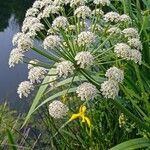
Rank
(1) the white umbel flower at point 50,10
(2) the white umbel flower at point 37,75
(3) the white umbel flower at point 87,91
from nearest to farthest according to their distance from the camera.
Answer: (3) the white umbel flower at point 87,91 → (2) the white umbel flower at point 37,75 → (1) the white umbel flower at point 50,10

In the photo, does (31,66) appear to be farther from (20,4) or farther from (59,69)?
(20,4)

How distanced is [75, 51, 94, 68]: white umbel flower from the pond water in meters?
3.32

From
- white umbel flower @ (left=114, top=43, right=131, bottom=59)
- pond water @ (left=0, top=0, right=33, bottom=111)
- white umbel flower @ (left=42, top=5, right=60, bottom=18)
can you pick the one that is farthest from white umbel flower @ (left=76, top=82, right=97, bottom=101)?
pond water @ (left=0, top=0, right=33, bottom=111)

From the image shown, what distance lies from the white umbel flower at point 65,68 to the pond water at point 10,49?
3.31 meters

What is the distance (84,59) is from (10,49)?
6.85 metres

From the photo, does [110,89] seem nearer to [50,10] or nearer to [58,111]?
[58,111]

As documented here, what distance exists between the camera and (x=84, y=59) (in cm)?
180

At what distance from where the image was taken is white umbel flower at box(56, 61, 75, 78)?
1.79 m

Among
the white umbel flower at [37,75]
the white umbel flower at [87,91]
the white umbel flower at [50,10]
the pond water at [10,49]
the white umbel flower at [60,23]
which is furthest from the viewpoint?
the pond water at [10,49]

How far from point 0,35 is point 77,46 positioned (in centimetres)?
814

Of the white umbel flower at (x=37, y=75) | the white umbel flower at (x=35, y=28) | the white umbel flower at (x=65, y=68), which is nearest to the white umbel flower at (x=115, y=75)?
the white umbel flower at (x=65, y=68)

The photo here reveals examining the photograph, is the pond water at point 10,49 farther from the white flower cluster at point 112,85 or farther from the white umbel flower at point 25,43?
the white flower cluster at point 112,85

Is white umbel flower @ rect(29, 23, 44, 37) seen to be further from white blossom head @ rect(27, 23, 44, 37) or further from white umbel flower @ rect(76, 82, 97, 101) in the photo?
white umbel flower @ rect(76, 82, 97, 101)

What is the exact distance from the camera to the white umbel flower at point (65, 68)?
1.79m
